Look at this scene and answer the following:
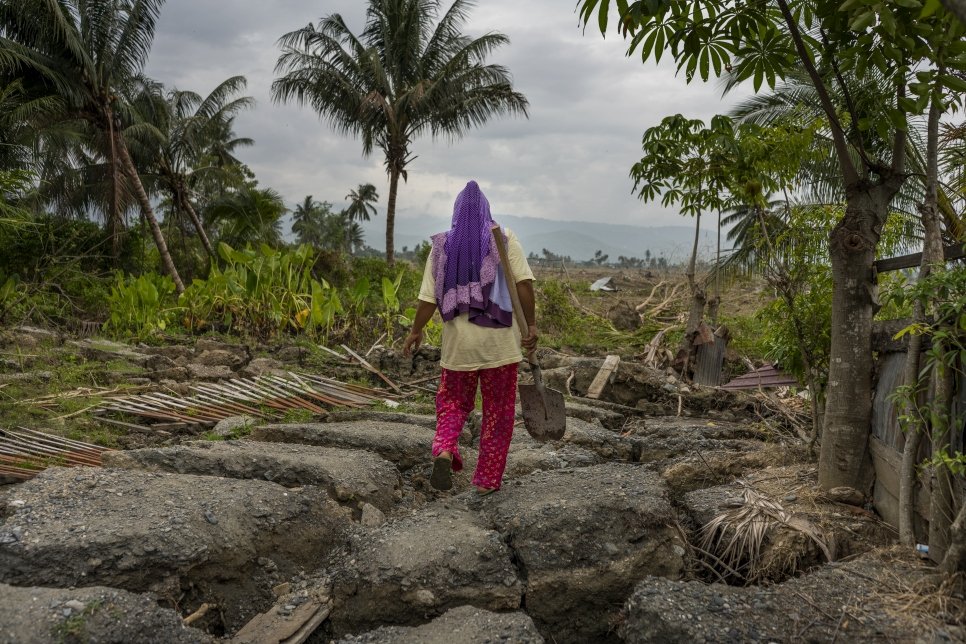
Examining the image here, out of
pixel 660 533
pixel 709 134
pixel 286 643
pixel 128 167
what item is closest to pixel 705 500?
pixel 660 533

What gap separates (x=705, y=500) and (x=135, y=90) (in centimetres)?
2388

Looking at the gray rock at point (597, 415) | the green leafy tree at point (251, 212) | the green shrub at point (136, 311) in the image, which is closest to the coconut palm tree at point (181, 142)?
the green leafy tree at point (251, 212)

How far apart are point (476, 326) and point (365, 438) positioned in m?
1.36

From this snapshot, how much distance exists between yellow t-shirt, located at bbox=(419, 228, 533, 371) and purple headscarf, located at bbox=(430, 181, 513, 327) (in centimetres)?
4

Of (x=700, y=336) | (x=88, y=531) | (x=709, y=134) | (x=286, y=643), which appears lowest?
(x=286, y=643)

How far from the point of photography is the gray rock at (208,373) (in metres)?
6.73

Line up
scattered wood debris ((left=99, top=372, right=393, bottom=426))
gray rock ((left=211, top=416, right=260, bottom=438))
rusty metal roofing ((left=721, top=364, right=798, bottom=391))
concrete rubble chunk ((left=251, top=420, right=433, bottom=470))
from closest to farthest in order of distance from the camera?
concrete rubble chunk ((left=251, top=420, right=433, bottom=470)), gray rock ((left=211, top=416, right=260, bottom=438)), scattered wood debris ((left=99, top=372, right=393, bottom=426)), rusty metal roofing ((left=721, top=364, right=798, bottom=391))

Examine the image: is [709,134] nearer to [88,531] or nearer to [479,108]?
[88,531]

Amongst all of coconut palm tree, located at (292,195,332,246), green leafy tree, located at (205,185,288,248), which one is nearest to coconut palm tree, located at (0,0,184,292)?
green leafy tree, located at (205,185,288,248)

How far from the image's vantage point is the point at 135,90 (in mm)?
22906

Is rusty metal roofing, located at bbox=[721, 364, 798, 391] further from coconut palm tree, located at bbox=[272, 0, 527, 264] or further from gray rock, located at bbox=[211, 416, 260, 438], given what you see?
coconut palm tree, located at bbox=[272, 0, 527, 264]

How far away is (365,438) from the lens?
466 cm

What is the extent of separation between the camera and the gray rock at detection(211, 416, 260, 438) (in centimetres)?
506

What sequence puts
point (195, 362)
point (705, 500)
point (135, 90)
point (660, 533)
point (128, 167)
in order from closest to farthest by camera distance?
Result: point (660, 533) < point (705, 500) < point (195, 362) < point (128, 167) < point (135, 90)
